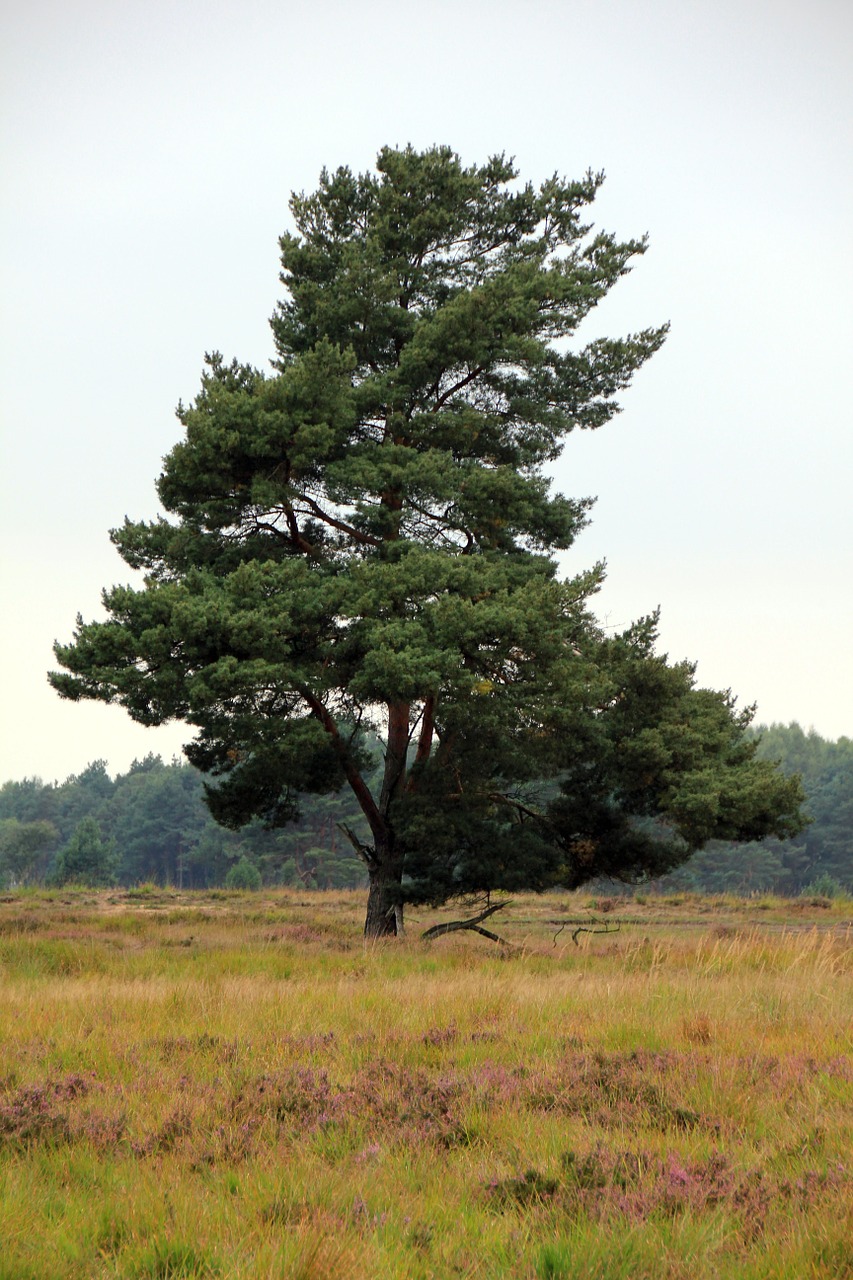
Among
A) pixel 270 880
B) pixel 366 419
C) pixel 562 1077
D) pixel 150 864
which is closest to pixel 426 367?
pixel 366 419

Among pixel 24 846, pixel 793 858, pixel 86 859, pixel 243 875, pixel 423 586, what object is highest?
pixel 423 586

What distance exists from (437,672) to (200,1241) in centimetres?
1287

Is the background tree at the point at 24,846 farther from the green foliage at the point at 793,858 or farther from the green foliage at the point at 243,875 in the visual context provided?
the green foliage at the point at 793,858

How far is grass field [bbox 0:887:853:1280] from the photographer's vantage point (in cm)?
376

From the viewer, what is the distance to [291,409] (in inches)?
749

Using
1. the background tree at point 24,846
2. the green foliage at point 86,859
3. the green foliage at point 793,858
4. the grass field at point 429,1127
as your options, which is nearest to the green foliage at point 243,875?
the green foliage at point 86,859

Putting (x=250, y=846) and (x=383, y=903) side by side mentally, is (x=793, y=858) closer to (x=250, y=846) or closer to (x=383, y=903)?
(x=250, y=846)

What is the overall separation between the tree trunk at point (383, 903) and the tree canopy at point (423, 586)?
0.07 meters

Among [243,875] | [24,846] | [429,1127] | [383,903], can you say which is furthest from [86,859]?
[429,1127]

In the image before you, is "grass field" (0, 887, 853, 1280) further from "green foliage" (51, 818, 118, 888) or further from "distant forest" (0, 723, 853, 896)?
"green foliage" (51, 818, 118, 888)

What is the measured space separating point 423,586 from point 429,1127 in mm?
12930

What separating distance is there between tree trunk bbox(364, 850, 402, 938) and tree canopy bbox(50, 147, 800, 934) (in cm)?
7

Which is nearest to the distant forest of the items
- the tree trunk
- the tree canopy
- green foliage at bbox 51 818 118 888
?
green foliage at bbox 51 818 118 888

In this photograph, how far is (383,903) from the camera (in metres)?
20.0
